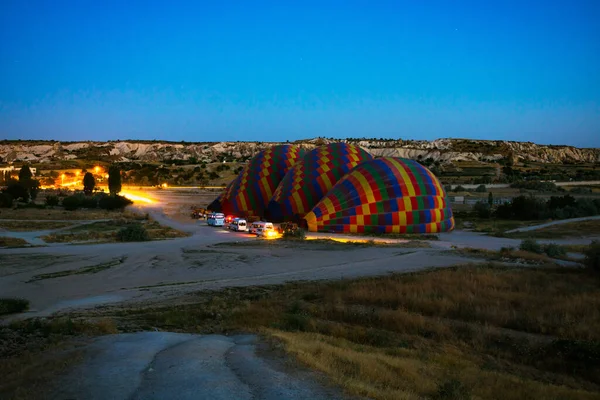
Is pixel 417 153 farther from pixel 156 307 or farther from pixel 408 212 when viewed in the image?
pixel 156 307

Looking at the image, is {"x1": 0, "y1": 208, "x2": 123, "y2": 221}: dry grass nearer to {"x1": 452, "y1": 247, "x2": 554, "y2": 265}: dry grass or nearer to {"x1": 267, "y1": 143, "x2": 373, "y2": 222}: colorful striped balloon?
{"x1": 267, "y1": 143, "x2": 373, "y2": 222}: colorful striped balloon

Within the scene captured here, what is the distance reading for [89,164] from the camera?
116m

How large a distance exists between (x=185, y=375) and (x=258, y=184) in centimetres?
3394

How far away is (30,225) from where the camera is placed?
109ft

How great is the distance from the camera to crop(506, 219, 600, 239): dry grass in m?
31.9

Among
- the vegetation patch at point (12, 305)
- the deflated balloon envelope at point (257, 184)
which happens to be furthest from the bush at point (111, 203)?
the vegetation patch at point (12, 305)

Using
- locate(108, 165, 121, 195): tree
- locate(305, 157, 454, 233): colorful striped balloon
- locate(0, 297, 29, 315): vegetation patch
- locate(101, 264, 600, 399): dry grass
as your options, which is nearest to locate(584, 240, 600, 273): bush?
locate(101, 264, 600, 399): dry grass

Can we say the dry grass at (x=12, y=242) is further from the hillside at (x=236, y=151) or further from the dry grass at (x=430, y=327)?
the hillside at (x=236, y=151)

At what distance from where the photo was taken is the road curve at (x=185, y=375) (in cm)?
567

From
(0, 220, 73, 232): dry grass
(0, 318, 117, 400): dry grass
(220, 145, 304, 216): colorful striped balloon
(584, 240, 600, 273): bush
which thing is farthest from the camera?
(220, 145, 304, 216): colorful striped balloon

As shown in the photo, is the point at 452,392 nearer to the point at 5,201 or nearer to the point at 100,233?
the point at 100,233

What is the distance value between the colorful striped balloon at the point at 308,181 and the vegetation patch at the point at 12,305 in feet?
74.1

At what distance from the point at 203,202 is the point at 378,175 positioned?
3068 cm

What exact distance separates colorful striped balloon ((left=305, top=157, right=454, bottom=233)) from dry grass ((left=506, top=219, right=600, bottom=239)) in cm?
525
